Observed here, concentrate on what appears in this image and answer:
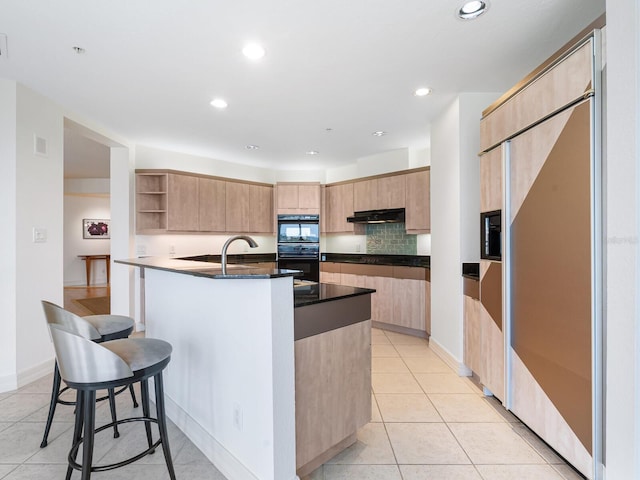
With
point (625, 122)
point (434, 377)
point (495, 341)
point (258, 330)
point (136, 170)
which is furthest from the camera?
point (136, 170)

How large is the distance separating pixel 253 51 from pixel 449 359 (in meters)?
3.14

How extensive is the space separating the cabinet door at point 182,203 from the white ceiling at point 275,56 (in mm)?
1000

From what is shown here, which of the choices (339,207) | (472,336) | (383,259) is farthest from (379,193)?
(472,336)

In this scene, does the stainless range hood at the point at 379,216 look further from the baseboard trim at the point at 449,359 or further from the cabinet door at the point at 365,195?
the baseboard trim at the point at 449,359

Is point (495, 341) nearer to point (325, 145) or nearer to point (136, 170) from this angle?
point (325, 145)

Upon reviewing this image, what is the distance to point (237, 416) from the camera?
5.52 feet

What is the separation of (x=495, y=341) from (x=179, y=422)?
2.22 m

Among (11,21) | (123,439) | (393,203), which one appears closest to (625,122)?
(123,439)

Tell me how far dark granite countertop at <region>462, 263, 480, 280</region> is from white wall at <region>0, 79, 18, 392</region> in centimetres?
381

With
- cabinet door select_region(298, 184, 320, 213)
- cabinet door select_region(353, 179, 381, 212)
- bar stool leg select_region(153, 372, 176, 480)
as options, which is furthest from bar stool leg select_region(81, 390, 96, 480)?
cabinet door select_region(298, 184, 320, 213)

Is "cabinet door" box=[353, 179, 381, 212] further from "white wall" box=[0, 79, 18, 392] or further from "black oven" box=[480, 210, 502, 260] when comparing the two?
"white wall" box=[0, 79, 18, 392]

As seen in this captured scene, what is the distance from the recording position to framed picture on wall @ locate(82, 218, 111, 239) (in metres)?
8.67

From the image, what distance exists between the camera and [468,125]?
9.95 ft

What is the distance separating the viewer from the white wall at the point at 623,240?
1229 millimetres
